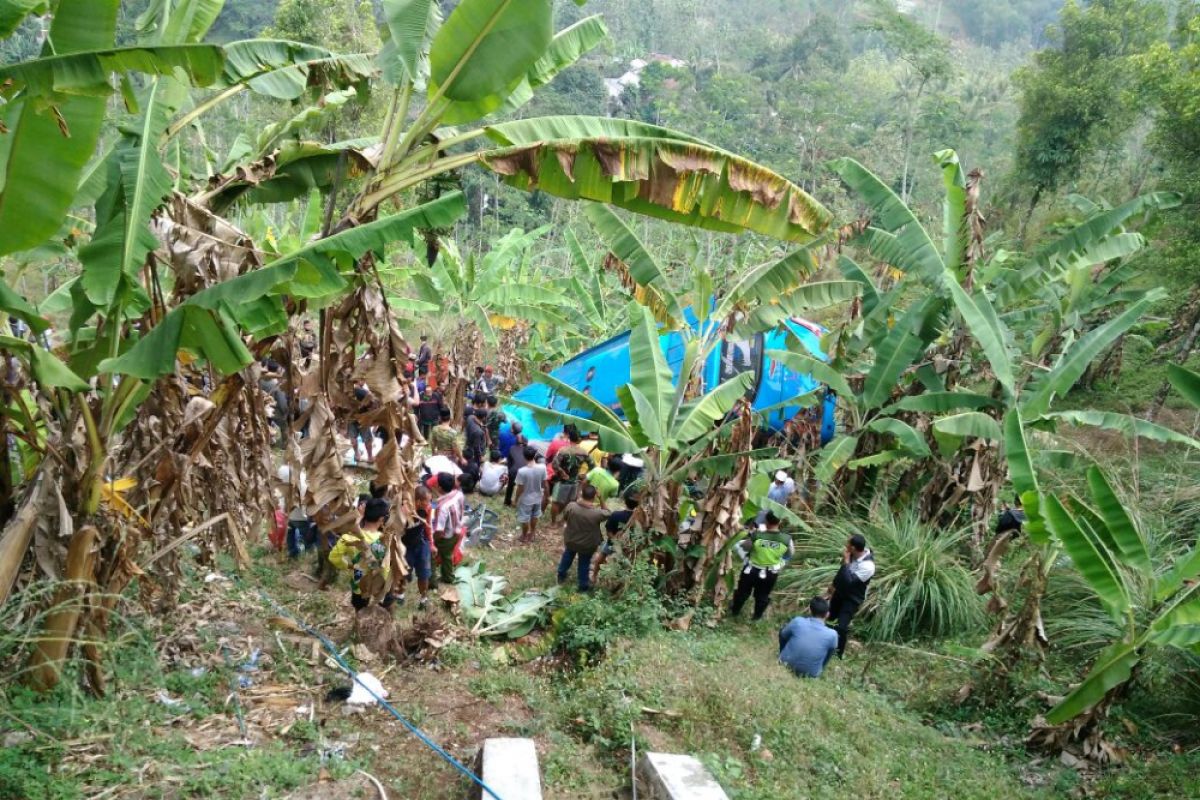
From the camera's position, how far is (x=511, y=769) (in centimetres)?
460

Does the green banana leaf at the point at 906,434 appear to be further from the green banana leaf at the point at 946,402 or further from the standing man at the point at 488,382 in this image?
the standing man at the point at 488,382

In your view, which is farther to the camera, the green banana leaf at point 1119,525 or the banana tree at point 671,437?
the banana tree at point 671,437

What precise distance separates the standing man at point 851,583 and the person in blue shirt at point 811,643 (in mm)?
594

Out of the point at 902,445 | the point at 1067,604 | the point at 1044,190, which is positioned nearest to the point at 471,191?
the point at 1044,190

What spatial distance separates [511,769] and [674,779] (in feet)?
3.02

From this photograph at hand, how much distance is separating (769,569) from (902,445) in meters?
2.48

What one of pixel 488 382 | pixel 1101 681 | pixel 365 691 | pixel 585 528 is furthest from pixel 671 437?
pixel 488 382

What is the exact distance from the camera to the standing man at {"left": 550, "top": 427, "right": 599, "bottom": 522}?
9625mm

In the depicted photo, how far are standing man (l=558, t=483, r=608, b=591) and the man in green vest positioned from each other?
4.45 feet

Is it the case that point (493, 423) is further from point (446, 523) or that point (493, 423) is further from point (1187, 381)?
point (1187, 381)

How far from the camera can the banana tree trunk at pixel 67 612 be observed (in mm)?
4211

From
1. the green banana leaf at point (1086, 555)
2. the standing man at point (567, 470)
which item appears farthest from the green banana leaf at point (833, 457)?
the green banana leaf at point (1086, 555)

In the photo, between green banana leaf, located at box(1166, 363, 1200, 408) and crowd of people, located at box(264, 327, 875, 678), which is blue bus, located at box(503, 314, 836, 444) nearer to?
crowd of people, located at box(264, 327, 875, 678)

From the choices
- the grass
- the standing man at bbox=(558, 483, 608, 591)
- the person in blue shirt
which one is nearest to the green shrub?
the grass
